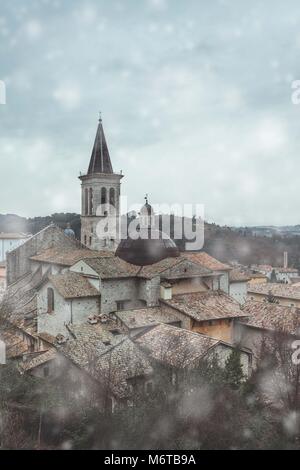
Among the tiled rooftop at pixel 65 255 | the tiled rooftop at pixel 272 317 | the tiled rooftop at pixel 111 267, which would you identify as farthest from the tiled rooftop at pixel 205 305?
the tiled rooftop at pixel 65 255

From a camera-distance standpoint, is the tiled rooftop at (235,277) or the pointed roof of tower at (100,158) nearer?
the tiled rooftop at (235,277)

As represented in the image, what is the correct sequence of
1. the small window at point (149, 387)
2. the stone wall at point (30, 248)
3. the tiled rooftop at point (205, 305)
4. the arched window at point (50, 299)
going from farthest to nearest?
the stone wall at point (30, 248) → the arched window at point (50, 299) → the tiled rooftop at point (205, 305) → the small window at point (149, 387)

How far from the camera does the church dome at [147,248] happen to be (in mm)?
24797

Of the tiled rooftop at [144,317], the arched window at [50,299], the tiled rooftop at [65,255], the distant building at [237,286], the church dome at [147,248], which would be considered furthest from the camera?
the distant building at [237,286]

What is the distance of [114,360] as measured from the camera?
1655 centimetres

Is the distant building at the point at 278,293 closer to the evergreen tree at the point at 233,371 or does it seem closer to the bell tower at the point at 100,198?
the bell tower at the point at 100,198

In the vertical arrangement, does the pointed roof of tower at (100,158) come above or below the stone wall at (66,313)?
above

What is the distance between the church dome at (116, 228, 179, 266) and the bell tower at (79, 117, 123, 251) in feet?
22.9

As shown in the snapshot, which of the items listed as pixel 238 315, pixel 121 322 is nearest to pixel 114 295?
pixel 121 322

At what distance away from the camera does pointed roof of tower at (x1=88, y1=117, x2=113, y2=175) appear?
32.8 meters

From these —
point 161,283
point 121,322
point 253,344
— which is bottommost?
point 253,344

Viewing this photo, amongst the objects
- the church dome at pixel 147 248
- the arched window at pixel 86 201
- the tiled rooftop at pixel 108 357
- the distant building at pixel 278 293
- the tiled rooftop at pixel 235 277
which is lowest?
the distant building at pixel 278 293
